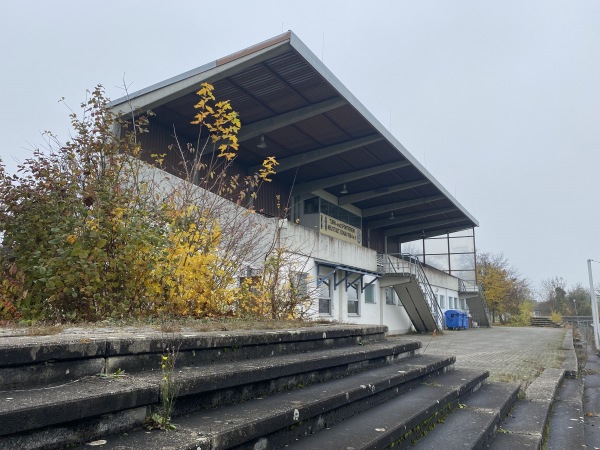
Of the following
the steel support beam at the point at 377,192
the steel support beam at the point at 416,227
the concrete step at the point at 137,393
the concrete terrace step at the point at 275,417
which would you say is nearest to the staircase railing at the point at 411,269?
the steel support beam at the point at 377,192

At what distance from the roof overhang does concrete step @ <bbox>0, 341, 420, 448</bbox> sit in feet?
16.6

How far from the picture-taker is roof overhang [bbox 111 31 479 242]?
13.2 metres

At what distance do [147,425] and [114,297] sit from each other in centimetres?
298

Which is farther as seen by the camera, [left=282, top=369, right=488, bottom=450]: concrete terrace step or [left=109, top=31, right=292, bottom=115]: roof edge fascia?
[left=109, top=31, right=292, bottom=115]: roof edge fascia

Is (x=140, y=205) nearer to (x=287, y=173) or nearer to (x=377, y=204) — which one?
(x=287, y=173)

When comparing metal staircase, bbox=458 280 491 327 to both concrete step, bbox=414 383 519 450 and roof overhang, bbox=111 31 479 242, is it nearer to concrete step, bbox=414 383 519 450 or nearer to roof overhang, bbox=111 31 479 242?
roof overhang, bbox=111 31 479 242

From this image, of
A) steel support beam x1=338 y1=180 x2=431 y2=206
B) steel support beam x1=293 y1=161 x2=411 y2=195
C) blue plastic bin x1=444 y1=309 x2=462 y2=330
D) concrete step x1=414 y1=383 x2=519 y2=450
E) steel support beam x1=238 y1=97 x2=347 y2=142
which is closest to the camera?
concrete step x1=414 y1=383 x2=519 y2=450

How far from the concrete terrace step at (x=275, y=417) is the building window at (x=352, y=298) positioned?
15.6 metres

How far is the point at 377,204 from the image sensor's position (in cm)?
2981

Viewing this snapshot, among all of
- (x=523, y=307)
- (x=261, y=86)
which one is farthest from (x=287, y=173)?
(x=523, y=307)

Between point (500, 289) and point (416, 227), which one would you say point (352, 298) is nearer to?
point (416, 227)

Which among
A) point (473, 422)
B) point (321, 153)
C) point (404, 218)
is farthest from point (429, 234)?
point (473, 422)

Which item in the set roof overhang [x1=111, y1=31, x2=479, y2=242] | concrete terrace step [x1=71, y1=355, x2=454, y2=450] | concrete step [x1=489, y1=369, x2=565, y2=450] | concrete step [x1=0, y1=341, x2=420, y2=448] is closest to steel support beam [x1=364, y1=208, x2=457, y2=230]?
roof overhang [x1=111, y1=31, x2=479, y2=242]

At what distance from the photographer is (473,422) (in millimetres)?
4465
